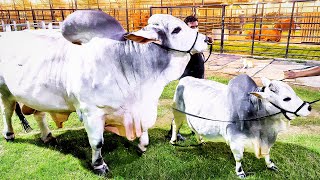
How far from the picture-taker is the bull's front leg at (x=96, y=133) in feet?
9.82

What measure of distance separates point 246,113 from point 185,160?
3.32 feet

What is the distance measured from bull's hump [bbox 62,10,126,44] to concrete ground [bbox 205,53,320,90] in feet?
16.6

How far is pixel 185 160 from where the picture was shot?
11.6 ft

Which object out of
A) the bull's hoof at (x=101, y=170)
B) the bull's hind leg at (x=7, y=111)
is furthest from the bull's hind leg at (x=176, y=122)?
the bull's hind leg at (x=7, y=111)

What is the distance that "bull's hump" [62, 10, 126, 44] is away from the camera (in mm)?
2980

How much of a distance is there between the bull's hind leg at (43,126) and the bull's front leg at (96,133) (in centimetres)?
119

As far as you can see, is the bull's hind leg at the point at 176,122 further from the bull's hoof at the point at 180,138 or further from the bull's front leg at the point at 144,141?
the bull's front leg at the point at 144,141

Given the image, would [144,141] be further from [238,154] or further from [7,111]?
[7,111]

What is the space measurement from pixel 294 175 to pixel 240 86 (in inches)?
44.8

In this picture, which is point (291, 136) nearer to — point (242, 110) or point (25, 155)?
point (242, 110)

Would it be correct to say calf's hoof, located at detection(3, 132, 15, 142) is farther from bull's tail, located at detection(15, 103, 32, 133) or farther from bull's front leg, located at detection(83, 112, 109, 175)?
bull's front leg, located at detection(83, 112, 109, 175)

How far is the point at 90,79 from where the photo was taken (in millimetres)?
2861

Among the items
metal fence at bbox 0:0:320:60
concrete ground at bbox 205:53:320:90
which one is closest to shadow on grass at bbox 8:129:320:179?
concrete ground at bbox 205:53:320:90

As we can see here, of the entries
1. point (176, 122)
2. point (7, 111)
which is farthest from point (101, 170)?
point (7, 111)
